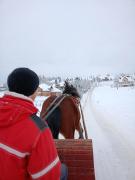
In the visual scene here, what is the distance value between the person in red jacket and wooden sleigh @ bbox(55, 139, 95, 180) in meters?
1.16

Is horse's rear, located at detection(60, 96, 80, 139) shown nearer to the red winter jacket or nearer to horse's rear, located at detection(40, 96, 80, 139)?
horse's rear, located at detection(40, 96, 80, 139)

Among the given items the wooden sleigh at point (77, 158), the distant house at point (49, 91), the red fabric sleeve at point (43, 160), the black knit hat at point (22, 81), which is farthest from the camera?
the distant house at point (49, 91)

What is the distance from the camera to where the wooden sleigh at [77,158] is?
2.64 m

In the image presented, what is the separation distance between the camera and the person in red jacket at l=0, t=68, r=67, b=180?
1.46 meters

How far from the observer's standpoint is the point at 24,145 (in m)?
1.47

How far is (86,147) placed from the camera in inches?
110

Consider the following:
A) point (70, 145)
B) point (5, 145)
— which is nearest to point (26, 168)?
point (5, 145)

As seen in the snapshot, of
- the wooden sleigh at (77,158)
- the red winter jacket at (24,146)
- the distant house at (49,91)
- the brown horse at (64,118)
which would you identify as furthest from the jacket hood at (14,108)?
the brown horse at (64,118)

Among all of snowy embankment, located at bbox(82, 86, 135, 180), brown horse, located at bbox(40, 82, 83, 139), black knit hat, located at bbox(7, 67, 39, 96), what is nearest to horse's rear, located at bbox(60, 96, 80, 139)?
brown horse, located at bbox(40, 82, 83, 139)

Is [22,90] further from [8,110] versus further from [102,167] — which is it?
[102,167]

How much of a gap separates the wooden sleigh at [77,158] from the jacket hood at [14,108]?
1302 millimetres

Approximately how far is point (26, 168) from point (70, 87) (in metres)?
3.26

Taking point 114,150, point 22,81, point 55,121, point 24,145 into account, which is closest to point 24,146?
point 24,145

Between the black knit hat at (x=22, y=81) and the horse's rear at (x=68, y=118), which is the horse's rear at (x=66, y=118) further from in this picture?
the black knit hat at (x=22, y=81)
